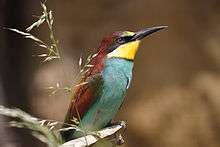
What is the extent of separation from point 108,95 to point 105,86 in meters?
0.02

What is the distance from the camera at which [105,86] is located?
137 cm

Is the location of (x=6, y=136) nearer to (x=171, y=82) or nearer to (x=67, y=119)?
(x=171, y=82)

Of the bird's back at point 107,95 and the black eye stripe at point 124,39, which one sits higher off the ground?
the black eye stripe at point 124,39

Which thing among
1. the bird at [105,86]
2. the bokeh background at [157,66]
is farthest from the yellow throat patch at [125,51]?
the bokeh background at [157,66]

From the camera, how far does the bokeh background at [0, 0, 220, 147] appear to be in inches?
79.3

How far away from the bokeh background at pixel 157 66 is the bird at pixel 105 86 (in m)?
0.61

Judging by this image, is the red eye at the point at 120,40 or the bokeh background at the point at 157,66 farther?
the bokeh background at the point at 157,66

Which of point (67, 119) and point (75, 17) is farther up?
point (75, 17)

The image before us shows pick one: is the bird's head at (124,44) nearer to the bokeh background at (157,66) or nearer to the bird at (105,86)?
the bird at (105,86)

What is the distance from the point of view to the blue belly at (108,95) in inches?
53.7

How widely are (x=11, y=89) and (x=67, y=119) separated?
75 cm

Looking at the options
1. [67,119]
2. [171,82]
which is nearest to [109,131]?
[67,119]

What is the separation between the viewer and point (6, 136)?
2.08 metres

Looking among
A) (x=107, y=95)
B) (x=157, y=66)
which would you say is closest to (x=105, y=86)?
(x=107, y=95)
